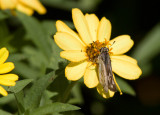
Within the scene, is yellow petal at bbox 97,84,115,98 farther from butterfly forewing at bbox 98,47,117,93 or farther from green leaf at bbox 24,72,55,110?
green leaf at bbox 24,72,55,110

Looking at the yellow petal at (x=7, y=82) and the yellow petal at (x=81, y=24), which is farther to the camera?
the yellow petal at (x=81, y=24)

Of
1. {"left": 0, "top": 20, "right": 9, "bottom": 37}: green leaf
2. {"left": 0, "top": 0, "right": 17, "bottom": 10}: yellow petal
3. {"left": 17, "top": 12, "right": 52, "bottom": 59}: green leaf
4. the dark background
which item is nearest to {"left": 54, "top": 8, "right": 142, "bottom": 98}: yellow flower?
{"left": 17, "top": 12, "right": 52, "bottom": 59}: green leaf

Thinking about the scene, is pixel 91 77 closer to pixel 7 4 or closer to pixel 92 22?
pixel 92 22

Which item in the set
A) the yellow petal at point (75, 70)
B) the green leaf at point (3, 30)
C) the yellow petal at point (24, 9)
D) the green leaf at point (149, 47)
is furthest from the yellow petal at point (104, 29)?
the green leaf at point (149, 47)

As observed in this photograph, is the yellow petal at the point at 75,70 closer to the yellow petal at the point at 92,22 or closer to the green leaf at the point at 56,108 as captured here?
the green leaf at the point at 56,108

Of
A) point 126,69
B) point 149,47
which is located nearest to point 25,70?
point 126,69
